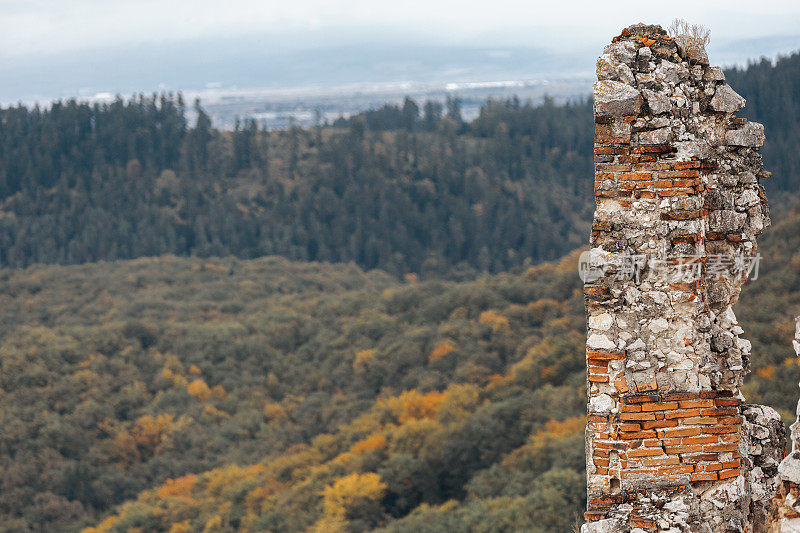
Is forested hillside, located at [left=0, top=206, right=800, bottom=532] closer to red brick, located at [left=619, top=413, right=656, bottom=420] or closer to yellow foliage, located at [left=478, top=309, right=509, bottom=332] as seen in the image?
yellow foliage, located at [left=478, top=309, right=509, bottom=332]

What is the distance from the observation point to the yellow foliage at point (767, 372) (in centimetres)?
2677

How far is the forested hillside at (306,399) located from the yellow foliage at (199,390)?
182mm

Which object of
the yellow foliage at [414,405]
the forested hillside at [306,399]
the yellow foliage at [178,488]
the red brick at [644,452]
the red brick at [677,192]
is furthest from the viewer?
the yellow foliage at [178,488]

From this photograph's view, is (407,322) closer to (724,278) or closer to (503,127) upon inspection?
(724,278)

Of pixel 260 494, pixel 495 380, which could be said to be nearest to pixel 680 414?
pixel 260 494

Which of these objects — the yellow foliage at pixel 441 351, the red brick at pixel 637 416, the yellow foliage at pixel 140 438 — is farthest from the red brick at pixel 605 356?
the yellow foliage at pixel 140 438

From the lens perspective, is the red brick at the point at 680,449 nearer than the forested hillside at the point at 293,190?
Yes

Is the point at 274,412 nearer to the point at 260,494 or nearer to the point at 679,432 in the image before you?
the point at 260,494

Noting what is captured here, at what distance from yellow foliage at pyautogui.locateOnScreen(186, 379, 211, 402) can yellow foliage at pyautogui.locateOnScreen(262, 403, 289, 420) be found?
5245 millimetres

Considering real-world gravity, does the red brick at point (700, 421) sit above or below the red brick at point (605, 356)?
below

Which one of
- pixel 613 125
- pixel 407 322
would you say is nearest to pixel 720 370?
pixel 613 125

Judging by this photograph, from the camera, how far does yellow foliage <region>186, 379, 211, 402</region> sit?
198ft

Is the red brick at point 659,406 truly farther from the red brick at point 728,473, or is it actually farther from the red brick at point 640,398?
the red brick at point 728,473

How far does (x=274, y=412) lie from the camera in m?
56.2
